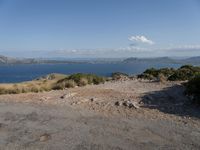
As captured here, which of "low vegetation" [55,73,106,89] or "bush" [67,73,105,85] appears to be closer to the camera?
"low vegetation" [55,73,106,89]

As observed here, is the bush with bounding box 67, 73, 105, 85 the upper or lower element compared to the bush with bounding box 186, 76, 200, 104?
lower

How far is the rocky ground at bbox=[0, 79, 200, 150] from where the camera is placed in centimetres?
772

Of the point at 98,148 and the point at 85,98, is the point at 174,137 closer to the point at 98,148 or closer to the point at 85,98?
the point at 98,148

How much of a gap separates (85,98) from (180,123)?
4.98 m

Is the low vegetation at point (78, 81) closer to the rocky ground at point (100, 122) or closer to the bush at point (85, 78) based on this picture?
the bush at point (85, 78)

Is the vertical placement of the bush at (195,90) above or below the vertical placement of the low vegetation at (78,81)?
above

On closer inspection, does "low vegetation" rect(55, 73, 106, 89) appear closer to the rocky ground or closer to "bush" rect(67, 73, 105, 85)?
"bush" rect(67, 73, 105, 85)

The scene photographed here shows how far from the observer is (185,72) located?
21500mm

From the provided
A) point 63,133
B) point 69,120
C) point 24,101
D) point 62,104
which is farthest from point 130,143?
point 24,101

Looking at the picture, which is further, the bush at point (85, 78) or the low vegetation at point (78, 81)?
the bush at point (85, 78)

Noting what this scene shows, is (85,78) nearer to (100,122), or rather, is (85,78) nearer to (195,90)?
(195,90)

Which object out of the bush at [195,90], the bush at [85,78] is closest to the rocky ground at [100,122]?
the bush at [195,90]

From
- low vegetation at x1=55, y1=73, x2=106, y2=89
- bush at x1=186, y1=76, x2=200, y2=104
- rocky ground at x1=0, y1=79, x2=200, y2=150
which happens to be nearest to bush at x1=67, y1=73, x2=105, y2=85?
low vegetation at x1=55, y1=73, x2=106, y2=89

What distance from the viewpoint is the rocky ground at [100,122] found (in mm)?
7719
